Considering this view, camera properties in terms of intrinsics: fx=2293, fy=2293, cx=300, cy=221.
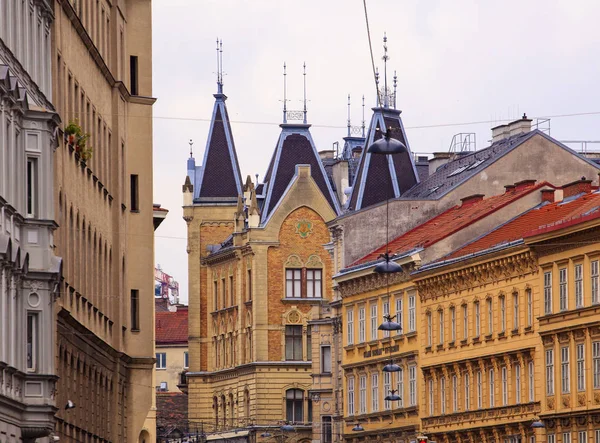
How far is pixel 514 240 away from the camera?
275 ft

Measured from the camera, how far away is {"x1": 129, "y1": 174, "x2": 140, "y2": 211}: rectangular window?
64562 mm

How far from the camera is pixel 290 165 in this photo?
5310 inches

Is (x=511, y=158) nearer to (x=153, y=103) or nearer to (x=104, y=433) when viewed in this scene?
(x=153, y=103)

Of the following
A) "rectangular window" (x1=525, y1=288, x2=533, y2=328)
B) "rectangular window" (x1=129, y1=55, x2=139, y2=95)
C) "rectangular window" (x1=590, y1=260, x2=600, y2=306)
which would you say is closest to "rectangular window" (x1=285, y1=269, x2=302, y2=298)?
"rectangular window" (x1=525, y1=288, x2=533, y2=328)

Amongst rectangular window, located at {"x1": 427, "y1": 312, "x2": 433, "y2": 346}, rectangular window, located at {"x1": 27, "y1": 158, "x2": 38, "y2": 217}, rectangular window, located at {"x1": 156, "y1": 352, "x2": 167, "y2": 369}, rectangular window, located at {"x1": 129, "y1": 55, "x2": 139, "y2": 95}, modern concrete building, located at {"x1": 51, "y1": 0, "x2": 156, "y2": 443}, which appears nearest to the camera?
rectangular window, located at {"x1": 27, "y1": 158, "x2": 38, "y2": 217}

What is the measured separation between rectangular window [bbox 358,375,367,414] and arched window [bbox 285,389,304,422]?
97.7ft

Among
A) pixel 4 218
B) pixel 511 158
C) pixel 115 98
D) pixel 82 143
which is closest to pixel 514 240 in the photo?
pixel 511 158

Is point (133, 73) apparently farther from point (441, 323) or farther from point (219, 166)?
point (219, 166)

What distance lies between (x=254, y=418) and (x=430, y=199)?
3066 centimetres

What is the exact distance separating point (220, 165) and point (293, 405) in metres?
17.5

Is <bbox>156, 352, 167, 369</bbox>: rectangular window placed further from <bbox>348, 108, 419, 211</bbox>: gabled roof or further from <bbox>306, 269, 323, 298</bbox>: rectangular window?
<bbox>348, 108, 419, 211</bbox>: gabled roof

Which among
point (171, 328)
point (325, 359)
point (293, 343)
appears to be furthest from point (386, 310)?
point (171, 328)

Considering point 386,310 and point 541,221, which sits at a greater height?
point 541,221

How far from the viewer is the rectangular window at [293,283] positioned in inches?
5245
